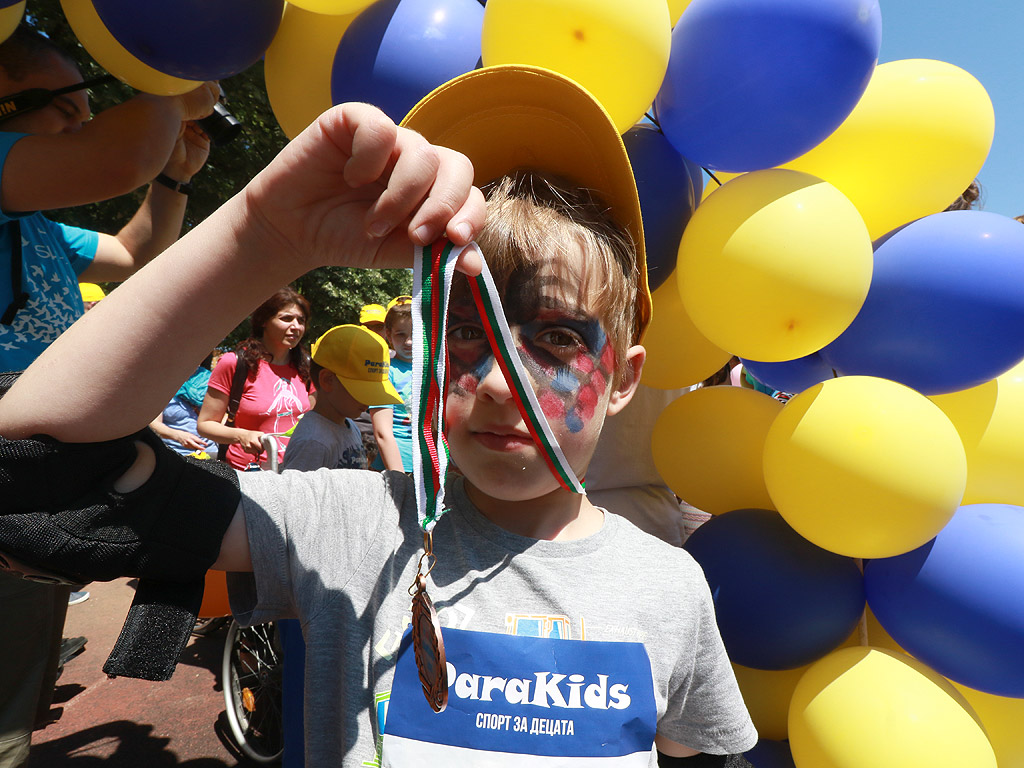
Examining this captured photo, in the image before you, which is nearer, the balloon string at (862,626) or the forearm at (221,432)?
the balloon string at (862,626)

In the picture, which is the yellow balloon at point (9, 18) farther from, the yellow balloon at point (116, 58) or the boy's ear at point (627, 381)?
the boy's ear at point (627, 381)

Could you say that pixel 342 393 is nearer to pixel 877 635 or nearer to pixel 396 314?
pixel 396 314

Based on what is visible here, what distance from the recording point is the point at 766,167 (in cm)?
141

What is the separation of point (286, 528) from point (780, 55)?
129 centimetres

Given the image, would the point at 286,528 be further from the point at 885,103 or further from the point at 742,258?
the point at 885,103

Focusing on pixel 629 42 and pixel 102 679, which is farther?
pixel 102 679

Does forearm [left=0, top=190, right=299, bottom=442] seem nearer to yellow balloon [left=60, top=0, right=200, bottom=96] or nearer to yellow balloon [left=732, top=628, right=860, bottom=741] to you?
yellow balloon [left=60, top=0, right=200, bottom=96]

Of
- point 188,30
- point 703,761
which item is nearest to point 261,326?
point 188,30

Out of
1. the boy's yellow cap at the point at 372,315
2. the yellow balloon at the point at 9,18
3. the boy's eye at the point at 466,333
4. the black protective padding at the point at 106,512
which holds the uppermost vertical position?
the yellow balloon at the point at 9,18

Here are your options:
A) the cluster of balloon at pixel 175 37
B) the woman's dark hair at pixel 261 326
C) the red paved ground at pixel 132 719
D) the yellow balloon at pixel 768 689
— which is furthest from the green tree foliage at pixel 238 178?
the red paved ground at pixel 132 719

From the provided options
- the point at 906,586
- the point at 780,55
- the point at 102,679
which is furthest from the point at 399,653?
the point at 102,679

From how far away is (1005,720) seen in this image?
147 cm

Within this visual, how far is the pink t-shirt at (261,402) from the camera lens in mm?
3721

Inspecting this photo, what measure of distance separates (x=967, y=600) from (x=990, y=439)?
0.45 metres
